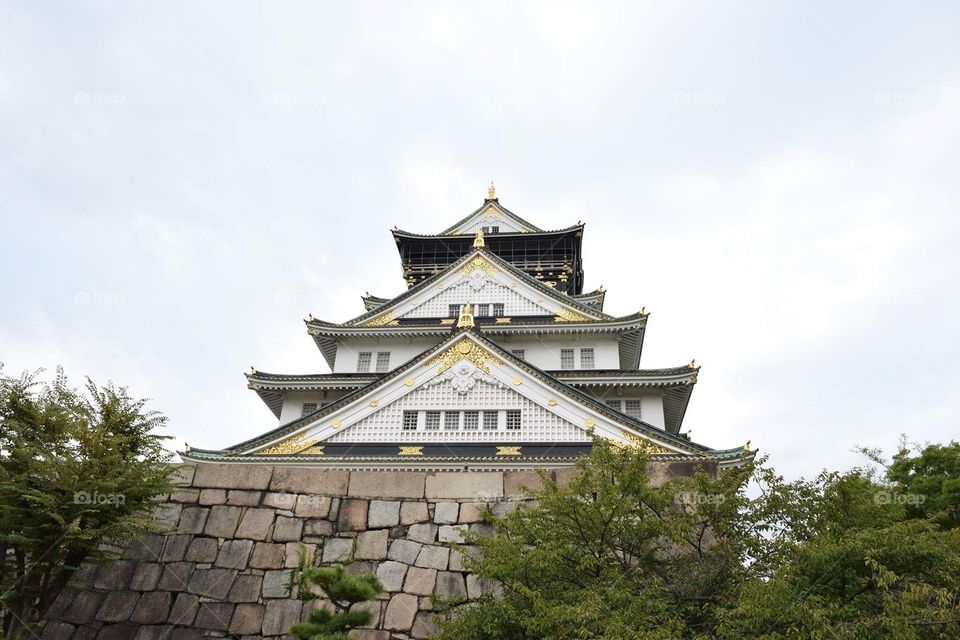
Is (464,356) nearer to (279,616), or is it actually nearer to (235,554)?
(235,554)

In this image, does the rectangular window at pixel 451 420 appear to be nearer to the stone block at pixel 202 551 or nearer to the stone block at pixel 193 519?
the stone block at pixel 193 519

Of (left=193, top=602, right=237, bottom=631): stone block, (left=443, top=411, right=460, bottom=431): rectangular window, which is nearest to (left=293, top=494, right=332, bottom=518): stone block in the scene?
(left=193, top=602, right=237, bottom=631): stone block

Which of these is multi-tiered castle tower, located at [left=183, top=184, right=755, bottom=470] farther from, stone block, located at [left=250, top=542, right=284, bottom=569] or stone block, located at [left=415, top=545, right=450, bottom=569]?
stone block, located at [left=250, top=542, right=284, bottom=569]

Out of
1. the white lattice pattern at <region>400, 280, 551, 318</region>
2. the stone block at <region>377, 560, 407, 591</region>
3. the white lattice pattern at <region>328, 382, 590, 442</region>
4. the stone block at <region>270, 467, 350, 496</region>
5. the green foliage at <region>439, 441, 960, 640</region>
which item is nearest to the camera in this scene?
the green foliage at <region>439, 441, 960, 640</region>

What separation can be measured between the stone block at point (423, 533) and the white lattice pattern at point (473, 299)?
1415 cm

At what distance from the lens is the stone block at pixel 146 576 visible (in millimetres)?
9859

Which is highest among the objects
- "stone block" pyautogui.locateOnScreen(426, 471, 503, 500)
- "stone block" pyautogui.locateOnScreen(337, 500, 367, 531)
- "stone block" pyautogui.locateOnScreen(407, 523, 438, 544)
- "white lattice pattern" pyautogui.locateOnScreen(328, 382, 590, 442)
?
"white lattice pattern" pyautogui.locateOnScreen(328, 382, 590, 442)

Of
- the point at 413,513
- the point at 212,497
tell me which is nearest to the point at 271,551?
the point at 212,497

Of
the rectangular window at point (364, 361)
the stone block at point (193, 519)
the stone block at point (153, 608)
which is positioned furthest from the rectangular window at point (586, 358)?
the stone block at point (153, 608)

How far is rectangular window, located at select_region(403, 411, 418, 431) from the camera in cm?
1642

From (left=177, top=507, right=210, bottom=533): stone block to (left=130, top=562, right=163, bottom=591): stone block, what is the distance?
623 mm

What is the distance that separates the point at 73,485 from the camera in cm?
820

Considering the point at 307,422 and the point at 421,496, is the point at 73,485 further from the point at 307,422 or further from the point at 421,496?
the point at 307,422

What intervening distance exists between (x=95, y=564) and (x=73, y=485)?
8.17 ft
